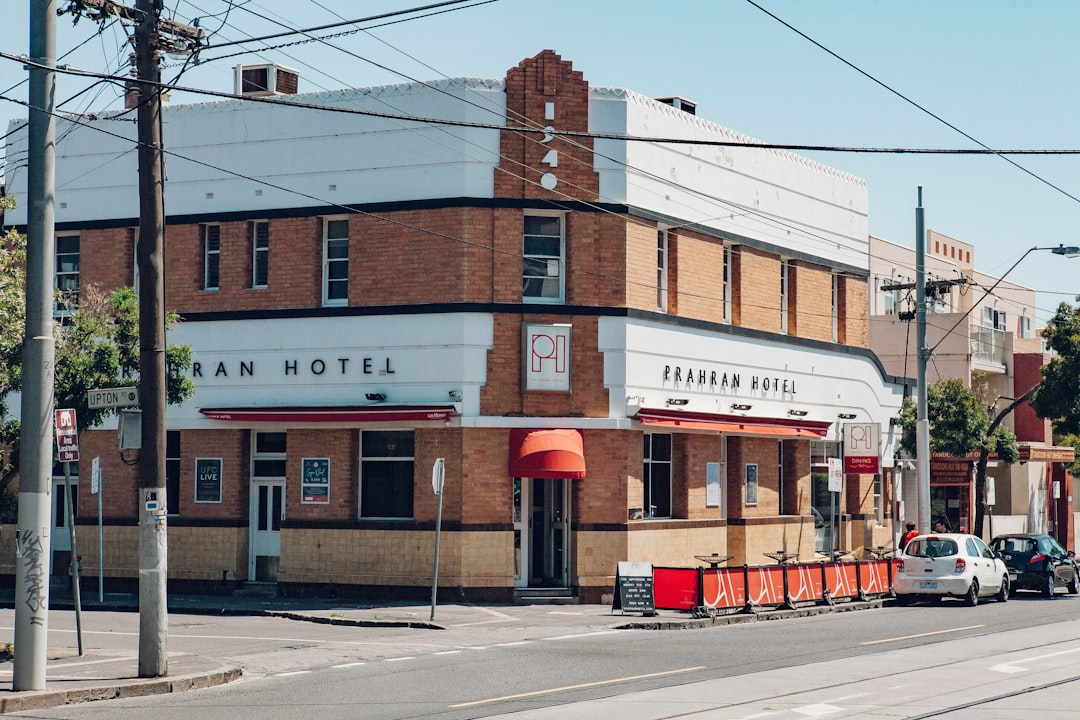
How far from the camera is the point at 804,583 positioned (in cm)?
2745

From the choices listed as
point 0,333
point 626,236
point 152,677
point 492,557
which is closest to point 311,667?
point 152,677

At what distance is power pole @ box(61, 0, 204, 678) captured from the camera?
1662cm

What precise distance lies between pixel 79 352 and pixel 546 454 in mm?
8668

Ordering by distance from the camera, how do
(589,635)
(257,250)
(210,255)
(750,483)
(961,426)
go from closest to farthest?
(589,635), (257,250), (210,255), (750,483), (961,426)

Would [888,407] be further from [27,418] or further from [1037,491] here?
[27,418]

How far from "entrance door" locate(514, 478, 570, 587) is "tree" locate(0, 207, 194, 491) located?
6863 mm

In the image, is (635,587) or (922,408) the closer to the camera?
(635,587)

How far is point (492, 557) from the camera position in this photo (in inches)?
1070

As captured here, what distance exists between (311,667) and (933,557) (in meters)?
15.0

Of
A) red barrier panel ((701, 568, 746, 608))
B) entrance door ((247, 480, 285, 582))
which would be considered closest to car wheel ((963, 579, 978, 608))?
red barrier panel ((701, 568, 746, 608))

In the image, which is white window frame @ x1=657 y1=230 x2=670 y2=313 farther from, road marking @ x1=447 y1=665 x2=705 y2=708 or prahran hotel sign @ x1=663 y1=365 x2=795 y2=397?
road marking @ x1=447 y1=665 x2=705 y2=708

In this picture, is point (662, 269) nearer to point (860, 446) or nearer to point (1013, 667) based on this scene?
point (860, 446)

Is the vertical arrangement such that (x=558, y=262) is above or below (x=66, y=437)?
above

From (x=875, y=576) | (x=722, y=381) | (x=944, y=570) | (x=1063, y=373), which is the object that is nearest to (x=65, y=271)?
(x=722, y=381)
